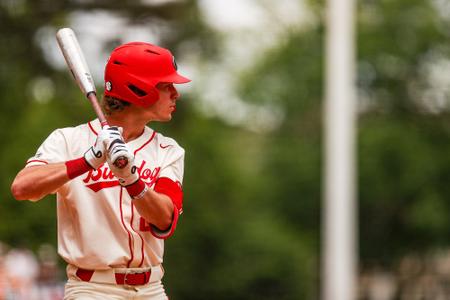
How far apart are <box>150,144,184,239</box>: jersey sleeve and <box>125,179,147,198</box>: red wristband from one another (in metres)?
0.27

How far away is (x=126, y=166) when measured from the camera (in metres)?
5.61

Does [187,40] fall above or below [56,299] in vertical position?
above

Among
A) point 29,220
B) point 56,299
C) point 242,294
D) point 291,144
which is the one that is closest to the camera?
point 56,299

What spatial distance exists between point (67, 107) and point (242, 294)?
7487mm

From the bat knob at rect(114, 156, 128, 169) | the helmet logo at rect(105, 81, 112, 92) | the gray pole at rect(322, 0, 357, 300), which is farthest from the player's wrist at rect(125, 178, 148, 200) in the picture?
the gray pole at rect(322, 0, 357, 300)

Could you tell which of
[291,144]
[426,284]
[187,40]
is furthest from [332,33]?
[426,284]

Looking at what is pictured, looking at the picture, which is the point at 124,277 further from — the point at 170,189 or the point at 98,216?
the point at 170,189

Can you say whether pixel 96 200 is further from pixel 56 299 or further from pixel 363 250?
pixel 363 250

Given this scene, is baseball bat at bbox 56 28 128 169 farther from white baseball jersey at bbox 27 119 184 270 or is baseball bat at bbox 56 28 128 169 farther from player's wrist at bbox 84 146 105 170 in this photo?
player's wrist at bbox 84 146 105 170

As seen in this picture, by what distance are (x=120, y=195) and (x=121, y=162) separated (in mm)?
512

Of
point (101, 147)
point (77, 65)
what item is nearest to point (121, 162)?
point (101, 147)

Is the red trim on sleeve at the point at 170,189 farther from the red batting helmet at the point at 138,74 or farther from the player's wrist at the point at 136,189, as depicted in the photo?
the red batting helmet at the point at 138,74

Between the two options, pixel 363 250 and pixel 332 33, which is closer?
pixel 332 33

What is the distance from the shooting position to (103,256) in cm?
601
